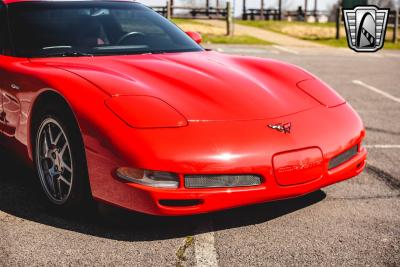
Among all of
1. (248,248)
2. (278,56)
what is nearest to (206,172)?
(248,248)

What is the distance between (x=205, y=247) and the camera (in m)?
3.04

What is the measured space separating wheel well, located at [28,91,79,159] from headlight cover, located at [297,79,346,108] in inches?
58.0

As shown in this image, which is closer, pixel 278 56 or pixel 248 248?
pixel 248 248

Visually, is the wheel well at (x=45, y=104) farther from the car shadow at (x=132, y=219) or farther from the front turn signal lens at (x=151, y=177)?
the front turn signal lens at (x=151, y=177)

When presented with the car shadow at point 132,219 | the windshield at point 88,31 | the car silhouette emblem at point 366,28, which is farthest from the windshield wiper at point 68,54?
the car silhouette emblem at point 366,28

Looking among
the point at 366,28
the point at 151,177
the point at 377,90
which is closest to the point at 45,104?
the point at 151,177

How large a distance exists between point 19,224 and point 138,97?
0.97m

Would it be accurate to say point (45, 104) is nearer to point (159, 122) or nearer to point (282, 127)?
point (159, 122)

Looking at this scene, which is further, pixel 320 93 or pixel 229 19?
pixel 229 19

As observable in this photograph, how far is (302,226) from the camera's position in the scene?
133 inches

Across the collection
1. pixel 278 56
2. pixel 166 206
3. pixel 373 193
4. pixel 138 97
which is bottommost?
pixel 278 56

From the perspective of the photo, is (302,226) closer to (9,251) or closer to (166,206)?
(166,206)

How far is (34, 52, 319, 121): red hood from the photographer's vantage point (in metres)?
3.34

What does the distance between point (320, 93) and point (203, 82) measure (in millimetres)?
799
